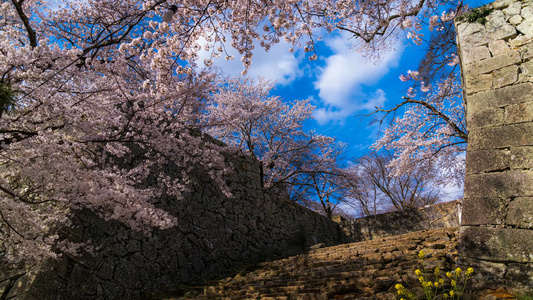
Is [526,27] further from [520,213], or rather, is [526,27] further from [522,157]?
[520,213]

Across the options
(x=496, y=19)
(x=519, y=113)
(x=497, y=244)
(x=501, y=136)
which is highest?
(x=496, y=19)

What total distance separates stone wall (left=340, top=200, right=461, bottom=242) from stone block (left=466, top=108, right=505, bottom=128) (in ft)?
24.4

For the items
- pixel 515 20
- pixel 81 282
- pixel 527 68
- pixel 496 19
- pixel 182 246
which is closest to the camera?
pixel 527 68

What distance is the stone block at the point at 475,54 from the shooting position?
4016 millimetres

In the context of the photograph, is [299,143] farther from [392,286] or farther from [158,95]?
[392,286]

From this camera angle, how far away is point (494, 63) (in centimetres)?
391

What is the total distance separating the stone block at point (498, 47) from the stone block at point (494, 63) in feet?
0.16

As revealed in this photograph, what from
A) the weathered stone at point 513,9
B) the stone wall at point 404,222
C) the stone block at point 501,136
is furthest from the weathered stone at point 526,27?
the stone wall at point 404,222

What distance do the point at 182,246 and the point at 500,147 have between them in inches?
201

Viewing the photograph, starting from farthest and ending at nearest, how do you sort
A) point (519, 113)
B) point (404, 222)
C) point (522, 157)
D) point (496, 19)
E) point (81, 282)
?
point (404, 222), point (81, 282), point (496, 19), point (519, 113), point (522, 157)

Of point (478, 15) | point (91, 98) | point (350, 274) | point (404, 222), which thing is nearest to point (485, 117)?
point (478, 15)

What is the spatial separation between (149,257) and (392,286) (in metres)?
3.82

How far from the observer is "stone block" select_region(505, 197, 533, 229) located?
3.14 m

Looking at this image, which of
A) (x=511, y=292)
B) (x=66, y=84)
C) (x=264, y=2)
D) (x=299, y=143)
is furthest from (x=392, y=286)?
(x=299, y=143)
